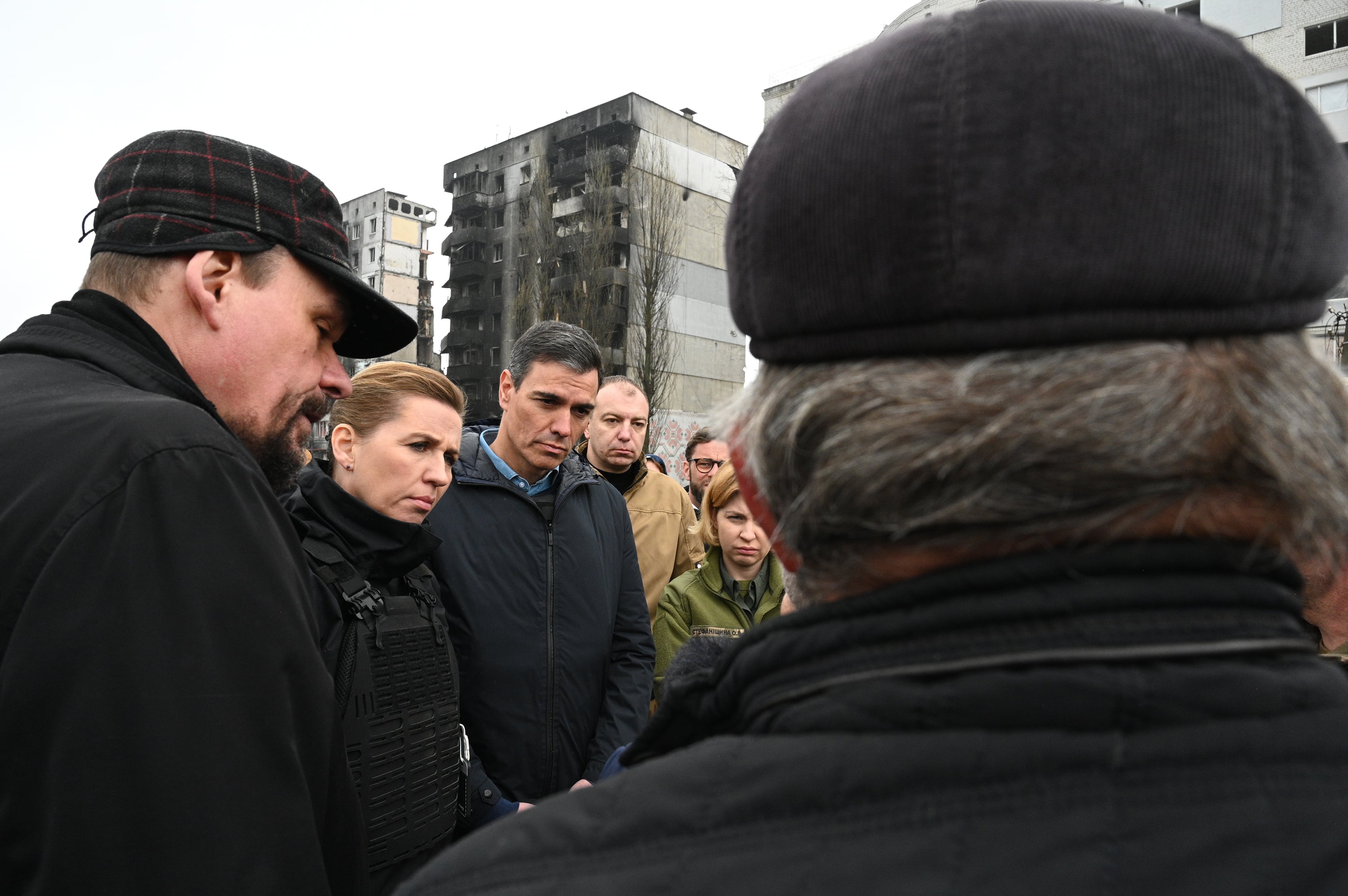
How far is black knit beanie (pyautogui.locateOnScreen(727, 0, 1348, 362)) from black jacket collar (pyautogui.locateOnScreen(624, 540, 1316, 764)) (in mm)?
183

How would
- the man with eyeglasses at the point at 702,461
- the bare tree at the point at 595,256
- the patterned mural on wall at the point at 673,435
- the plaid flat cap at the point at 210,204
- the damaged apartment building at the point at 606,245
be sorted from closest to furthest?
1. the plaid flat cap at the point at 210,204
2. the man with eyeglasses at the point at 702,461
3. the patterned mural on wall at the point at 673,435
4. the bare tree at the point at 595,256
5. the damaged apartment building at the point at 606,245

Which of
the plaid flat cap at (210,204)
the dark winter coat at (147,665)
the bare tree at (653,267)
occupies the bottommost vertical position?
the dark winter coat at (147,665)

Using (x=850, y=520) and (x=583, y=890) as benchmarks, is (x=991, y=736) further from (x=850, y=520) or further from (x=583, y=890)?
(x=583, y=890)

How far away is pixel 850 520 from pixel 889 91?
1.24ft

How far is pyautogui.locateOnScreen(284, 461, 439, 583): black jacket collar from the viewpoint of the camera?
2543mm

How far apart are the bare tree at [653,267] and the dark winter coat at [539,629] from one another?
22.5m

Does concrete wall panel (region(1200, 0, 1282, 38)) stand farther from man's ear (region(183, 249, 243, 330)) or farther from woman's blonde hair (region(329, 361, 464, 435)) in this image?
man's ear (region(183, 249, 243, 330))

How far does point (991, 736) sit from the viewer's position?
663 millimetres

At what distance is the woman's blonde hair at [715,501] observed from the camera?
383cm

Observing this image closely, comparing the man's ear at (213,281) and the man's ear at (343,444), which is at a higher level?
the man's ear at (213,281)

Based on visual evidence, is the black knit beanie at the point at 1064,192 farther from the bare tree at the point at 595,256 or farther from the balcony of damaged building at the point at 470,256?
the balcony of damaged building at the point at 470,256

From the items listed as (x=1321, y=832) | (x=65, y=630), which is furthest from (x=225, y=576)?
(x=1321, y=832)

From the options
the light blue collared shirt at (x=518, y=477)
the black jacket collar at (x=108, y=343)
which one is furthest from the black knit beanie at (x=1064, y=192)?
the light blue collared shirt at (x=518, y=477)

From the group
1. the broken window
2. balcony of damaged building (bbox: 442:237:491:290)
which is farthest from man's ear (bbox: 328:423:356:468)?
balcony of damaged building (bbox: 442:237:491:290)
